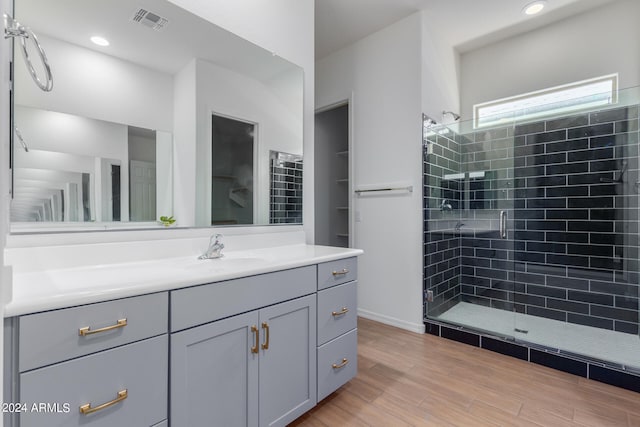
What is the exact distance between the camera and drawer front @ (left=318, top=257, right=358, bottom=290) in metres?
1.54

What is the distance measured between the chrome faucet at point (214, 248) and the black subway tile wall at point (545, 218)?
1.81 meters

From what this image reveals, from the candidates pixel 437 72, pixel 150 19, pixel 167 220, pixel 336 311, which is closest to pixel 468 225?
pixel 437 72

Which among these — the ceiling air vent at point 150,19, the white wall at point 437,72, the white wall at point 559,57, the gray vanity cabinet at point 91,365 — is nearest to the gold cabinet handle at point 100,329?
the gray vanity cabinet at point 91,365

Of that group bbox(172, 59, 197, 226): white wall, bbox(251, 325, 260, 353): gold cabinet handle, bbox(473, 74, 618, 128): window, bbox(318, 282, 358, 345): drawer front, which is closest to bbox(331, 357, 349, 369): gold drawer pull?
bbox(318, 282, 358, 345): drawer front

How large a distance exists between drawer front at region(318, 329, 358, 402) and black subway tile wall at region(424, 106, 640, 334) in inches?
47.7

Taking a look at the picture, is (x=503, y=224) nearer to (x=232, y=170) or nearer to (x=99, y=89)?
(x=232, y=170)

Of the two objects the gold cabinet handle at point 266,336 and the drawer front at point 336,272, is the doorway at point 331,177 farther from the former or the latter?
the gold cabinet handle at point 266,336

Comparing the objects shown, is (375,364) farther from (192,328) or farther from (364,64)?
(364,64)

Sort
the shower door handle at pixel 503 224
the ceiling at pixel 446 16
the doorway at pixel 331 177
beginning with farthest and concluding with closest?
the doorway at pixel 331 177
the shower door handle at pixel 503 224
the ceiling at pixel 446 16

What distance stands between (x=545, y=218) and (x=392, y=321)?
170 cm

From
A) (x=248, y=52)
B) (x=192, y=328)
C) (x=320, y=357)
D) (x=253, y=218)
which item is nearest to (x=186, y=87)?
(x=248, y=52)

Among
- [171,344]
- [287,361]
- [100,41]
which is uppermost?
[100,41]

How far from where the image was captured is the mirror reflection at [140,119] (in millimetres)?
1168

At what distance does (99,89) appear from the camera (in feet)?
4.24
